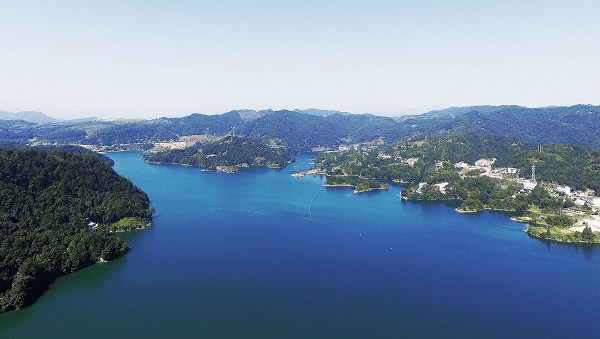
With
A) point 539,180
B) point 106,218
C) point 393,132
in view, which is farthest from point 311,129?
point 106,218

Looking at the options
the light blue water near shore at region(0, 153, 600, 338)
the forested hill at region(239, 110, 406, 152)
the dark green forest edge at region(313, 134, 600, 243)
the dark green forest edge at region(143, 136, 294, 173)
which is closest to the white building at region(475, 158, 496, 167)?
the dark green forest edge at region(313, 134, 600, 243)

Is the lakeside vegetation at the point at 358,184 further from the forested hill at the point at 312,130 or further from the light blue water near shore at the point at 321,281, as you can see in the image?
the forested hill at the point at 312,130

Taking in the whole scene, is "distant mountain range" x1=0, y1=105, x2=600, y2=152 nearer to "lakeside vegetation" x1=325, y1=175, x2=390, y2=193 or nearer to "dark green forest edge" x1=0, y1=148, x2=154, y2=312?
"lakeside vegetation" x1=325, y1=175, x2=390, y2=193

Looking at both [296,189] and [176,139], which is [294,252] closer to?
[296,189]

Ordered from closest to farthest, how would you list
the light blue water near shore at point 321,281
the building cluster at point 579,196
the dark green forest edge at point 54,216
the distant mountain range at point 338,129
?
the light blue water near shore at point 321,281 < the dark green forest edge at point 54,216 < the building cluster at point 579,196 < the distant mountain range at point 338,129

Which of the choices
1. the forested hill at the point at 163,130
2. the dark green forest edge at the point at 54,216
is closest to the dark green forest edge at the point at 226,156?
the forested hill at the point at 163,130
